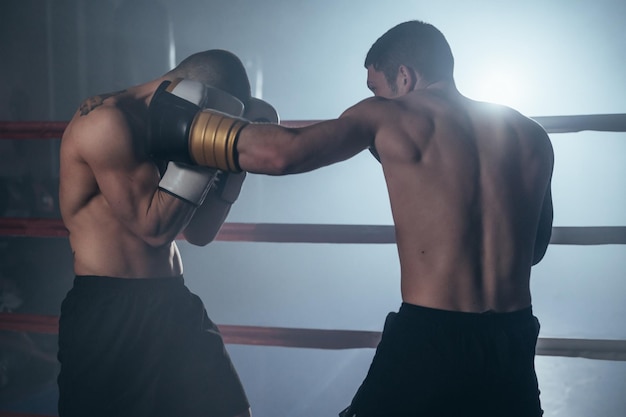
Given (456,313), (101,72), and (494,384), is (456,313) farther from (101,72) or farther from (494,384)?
(101,72)

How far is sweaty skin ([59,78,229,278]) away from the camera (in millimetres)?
1392

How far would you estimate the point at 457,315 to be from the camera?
1187 millimetres

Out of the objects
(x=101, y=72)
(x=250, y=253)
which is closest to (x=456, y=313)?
(x=101, y=72)

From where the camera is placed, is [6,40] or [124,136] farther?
[6,40]

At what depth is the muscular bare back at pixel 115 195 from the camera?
139 cm

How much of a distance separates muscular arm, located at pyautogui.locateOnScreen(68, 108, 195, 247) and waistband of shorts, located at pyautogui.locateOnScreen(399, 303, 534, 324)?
0.59 metres

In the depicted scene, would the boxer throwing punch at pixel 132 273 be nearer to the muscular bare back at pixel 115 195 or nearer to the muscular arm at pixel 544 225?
the muscular bare back at pixel 115 195

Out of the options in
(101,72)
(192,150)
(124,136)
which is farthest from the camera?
(101,72)

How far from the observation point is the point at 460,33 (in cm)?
889

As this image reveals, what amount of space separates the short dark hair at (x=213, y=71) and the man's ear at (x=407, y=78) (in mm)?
447

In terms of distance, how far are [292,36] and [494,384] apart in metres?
8.26

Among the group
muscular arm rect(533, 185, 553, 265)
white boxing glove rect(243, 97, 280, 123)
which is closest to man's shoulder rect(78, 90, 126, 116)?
white boxing glove rect(243, 97, 280, 123)

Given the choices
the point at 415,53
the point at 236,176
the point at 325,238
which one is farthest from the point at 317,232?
the point at 415,53

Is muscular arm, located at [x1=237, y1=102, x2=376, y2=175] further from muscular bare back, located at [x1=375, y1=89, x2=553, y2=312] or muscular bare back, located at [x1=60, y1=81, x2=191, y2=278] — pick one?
muscular bare back, located at [x1=60, y1=81, x2=191, y2=278]
